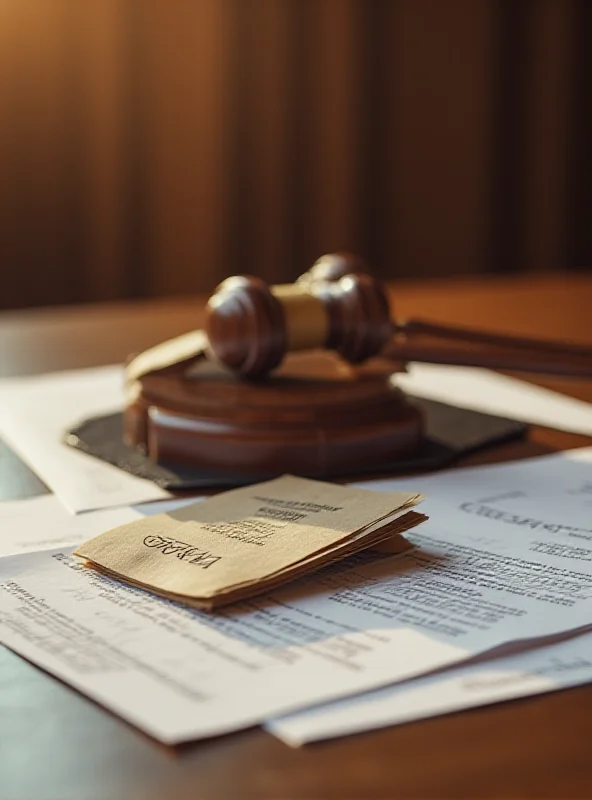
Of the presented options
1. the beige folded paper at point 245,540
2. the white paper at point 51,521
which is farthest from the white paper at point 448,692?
the white paper at point 51,521

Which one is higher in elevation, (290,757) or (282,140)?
(282,140)

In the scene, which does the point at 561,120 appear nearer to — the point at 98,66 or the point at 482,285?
the point at 98,66

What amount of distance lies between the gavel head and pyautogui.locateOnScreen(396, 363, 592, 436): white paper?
4.3 inches

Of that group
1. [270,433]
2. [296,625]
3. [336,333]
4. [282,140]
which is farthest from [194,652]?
[282,140]

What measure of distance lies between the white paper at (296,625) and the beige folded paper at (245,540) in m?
0.01

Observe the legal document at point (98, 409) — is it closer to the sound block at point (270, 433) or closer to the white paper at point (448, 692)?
the sound block at point (270, 433)

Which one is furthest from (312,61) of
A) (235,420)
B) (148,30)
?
(235,420)

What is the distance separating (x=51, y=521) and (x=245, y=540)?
179 millimetres

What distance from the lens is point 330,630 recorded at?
600mm

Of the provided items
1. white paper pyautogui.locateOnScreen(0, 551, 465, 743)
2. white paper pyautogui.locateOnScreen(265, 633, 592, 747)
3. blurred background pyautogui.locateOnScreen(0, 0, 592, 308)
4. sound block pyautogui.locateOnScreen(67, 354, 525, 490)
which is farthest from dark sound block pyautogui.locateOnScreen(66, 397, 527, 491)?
blurred background pyautogui.locateOnScreen(0, 0, 592, 308)

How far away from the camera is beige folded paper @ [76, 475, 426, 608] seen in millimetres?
641

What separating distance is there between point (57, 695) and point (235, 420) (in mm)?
436

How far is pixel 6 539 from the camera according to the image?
30.2 inches

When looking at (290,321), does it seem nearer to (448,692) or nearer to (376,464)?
(376,464)
